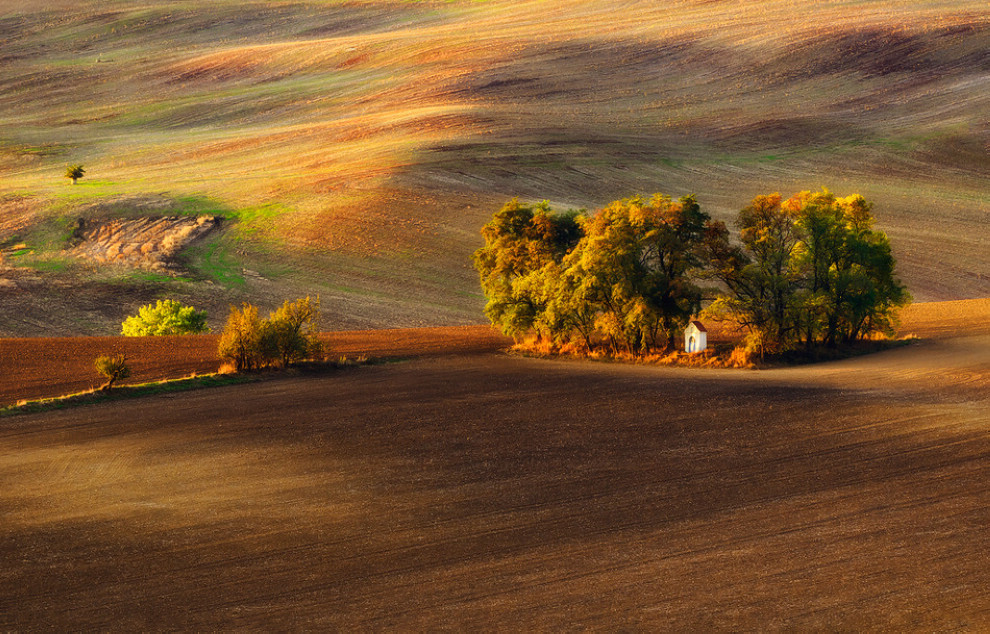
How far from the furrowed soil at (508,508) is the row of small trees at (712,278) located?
720 cm

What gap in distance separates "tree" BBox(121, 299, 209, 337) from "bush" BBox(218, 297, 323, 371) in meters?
15.3

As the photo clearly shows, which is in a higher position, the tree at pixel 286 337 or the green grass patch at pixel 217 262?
the green grass patch at pixel 217 262

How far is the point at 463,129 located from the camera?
108 meters

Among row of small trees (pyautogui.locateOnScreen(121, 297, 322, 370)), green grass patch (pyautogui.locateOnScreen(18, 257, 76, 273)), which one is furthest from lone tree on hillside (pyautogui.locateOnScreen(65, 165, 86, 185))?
row of small trees (pyautogui.locateOnScreen(121, 297, 322, 370))

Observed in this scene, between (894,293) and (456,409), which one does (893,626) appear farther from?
(894,293)

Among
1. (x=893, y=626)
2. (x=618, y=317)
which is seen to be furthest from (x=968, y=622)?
(x=618, y=317)

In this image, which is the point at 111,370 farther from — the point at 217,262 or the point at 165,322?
the point at 217,262

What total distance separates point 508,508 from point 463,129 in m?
86.3

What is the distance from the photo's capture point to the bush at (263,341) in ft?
150

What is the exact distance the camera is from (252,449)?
3125 cm

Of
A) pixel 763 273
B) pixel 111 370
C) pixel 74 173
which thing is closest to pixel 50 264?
pixel 74 173

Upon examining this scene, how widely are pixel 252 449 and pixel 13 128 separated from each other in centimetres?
11194

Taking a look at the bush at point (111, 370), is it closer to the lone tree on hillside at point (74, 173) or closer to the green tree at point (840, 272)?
the green tree at point (840, 272)

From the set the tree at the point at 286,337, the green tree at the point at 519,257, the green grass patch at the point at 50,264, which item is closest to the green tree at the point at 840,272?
the green tree at the point at 519,257
